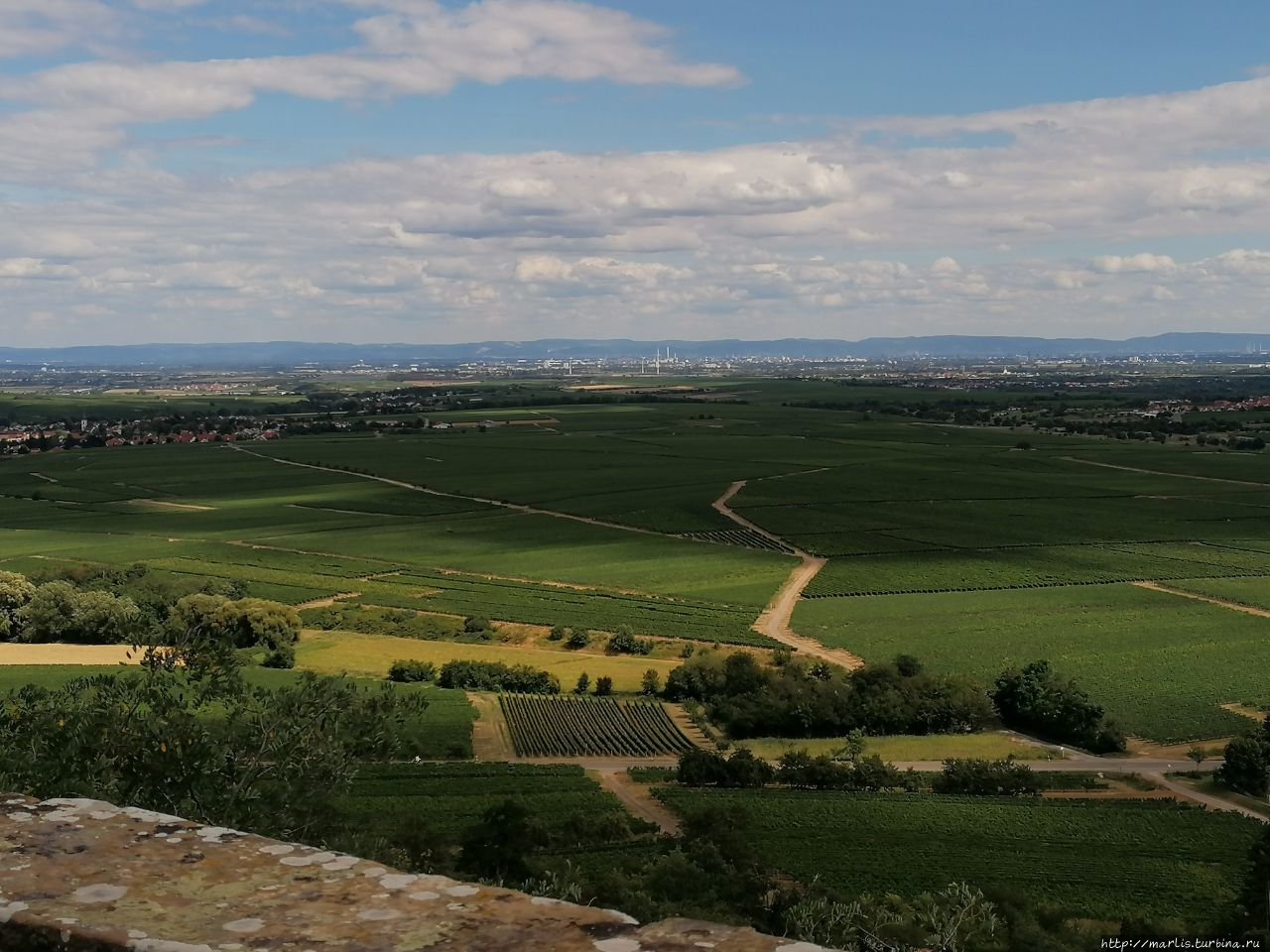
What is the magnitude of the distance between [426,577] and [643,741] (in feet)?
126

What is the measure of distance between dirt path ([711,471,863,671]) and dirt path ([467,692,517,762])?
68.9 ft

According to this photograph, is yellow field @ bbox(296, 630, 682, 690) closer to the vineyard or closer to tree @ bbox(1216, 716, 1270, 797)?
the vineyard

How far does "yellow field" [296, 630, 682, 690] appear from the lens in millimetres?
57594

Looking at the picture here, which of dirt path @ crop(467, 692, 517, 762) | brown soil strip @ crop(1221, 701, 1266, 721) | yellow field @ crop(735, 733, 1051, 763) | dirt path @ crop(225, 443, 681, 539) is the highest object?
dirt path @ crop(225, 443, 681, 539)

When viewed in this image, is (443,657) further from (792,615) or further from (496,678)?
(792,615)

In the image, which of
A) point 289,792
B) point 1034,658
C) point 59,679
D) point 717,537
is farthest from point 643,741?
point 717,537

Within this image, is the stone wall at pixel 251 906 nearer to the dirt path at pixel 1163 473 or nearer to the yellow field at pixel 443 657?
the yellow field at pixel 443 657

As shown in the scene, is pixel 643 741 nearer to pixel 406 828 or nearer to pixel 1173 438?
pixel 406 828

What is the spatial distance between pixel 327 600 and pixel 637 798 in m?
42.9

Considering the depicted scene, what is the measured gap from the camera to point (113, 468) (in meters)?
153

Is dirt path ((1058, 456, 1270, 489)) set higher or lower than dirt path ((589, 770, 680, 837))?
higher

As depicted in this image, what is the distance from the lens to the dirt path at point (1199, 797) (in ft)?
126

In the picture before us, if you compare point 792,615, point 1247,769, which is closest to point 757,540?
point 792,615

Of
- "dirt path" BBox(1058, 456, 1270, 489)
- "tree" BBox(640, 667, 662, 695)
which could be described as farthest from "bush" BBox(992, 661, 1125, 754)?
"dirt path" BBox(1058, 456, 1270, 489)
